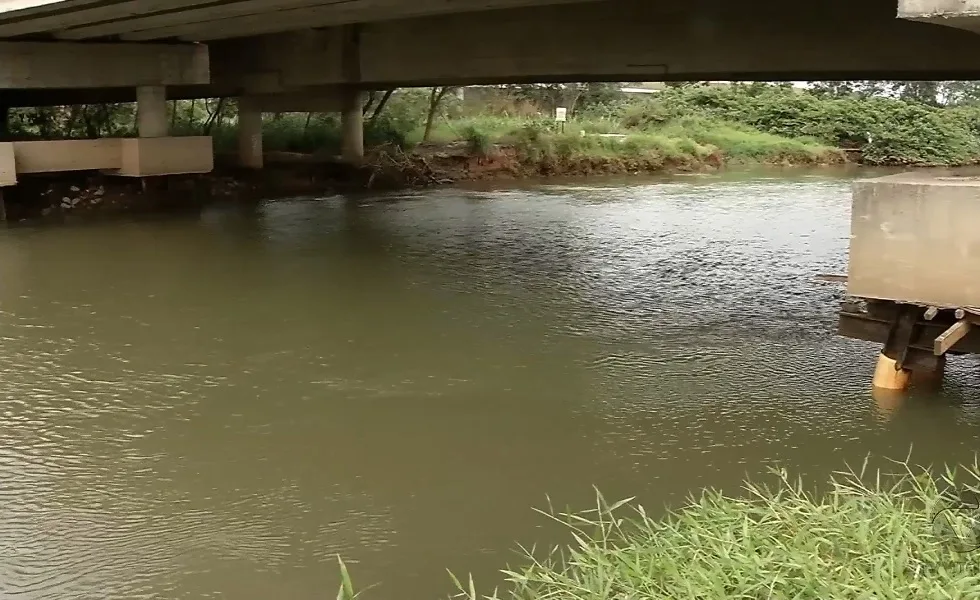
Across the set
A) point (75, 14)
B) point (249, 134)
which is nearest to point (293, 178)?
point (249, 134)

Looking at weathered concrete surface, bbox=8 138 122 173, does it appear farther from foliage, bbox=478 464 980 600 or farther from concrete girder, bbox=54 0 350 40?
foliage, bbox=478 464 980 600

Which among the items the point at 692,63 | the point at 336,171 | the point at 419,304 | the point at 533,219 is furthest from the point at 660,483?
the point at 336,171

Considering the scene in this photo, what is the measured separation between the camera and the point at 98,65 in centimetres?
1457

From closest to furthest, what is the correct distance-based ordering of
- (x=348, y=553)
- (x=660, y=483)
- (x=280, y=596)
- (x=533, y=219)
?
(x=280, y=596)
(x=348, y=553)
(x=660, y=483)
(x=533, y=219)

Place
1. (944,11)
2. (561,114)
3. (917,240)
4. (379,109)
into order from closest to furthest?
(944,11) < (917,240) < (379,109) < (561,114)

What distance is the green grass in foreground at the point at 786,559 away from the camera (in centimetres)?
315

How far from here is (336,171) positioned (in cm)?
2034

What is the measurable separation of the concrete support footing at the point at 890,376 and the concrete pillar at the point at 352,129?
15.9 meters

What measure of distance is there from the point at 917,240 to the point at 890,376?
1.01m

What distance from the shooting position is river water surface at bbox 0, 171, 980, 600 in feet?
14.7

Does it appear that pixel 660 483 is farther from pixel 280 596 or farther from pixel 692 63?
pixel 692 63

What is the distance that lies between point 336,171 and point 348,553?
54.4ft

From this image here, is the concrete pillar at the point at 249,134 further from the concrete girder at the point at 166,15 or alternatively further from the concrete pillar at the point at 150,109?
the concrete girder at the point at 166,15

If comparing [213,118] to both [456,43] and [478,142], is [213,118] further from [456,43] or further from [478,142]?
[456,43]
